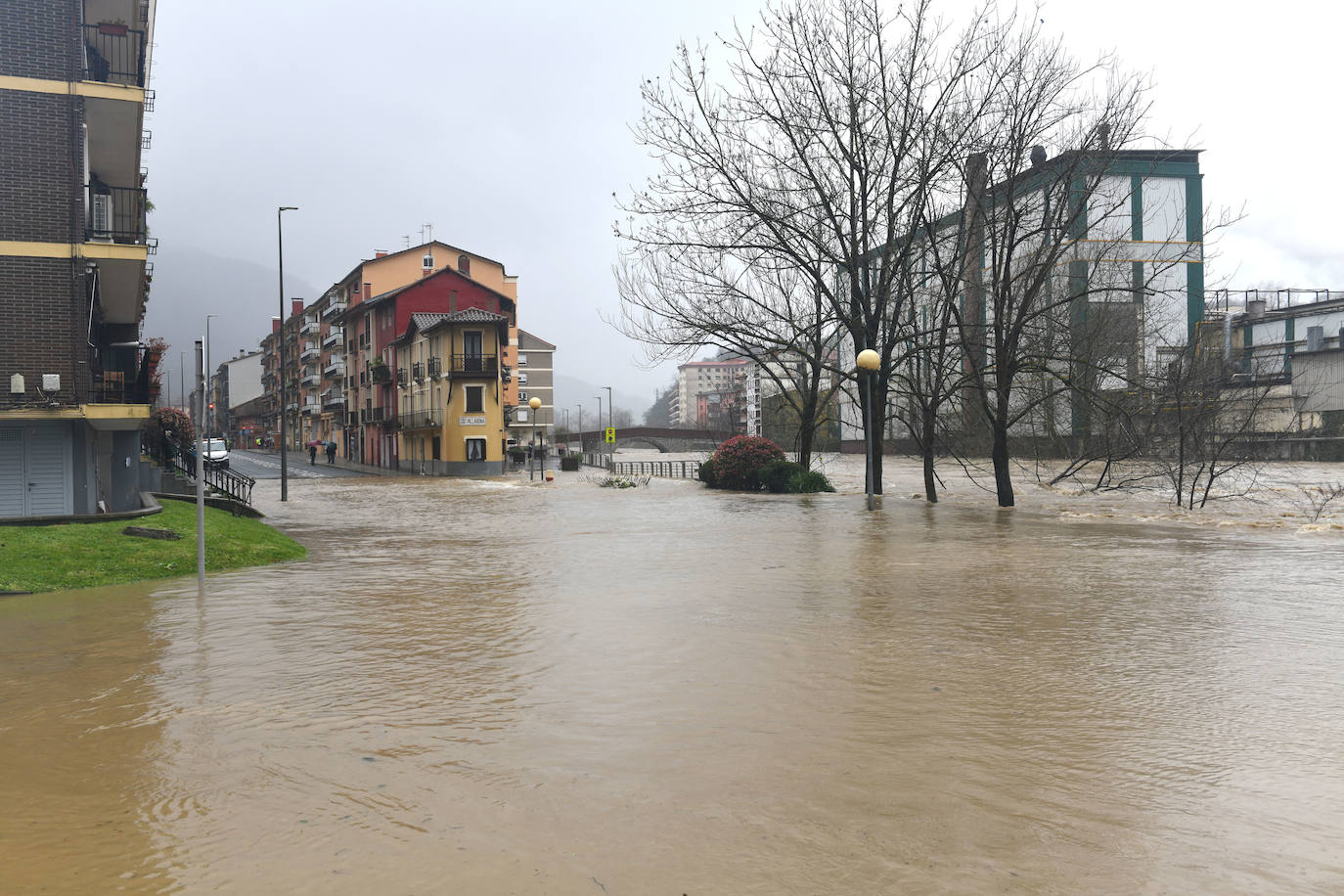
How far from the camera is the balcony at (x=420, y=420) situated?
60125mm

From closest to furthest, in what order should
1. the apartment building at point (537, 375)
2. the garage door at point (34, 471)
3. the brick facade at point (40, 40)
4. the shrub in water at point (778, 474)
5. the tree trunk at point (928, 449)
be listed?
the brick facade at point (40, 40) → the garage door at point (34, 471) → the tree trunk at point (928, 449) → the shrub in water at point (778, 474) → the apartment building at point (537, 375)

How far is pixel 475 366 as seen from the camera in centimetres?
5884

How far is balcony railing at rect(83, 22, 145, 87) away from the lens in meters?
20.3

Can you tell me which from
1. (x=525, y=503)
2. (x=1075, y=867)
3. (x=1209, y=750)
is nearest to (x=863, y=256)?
(x=525, y=503)

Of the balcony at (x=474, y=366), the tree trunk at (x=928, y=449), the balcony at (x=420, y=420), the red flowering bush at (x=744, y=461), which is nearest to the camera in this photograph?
the tree trunk at (x=928, y=449)

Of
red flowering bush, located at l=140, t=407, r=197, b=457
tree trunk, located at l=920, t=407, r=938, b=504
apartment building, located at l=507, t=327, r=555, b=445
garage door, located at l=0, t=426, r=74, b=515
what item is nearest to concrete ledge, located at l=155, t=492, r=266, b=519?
garage door, located at l=0, t=426, r=74, b=515

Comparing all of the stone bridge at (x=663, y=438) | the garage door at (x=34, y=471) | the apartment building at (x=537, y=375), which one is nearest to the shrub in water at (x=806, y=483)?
the garage door at (x=34, y=471)

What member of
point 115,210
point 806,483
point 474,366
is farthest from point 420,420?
point 115,210

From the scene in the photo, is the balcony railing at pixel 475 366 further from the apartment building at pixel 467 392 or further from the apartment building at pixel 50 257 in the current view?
the apartment building at pixel 50 257

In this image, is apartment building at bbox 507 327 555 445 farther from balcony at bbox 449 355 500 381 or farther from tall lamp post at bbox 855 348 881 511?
tall lamp post at bbox 855 348 881 511

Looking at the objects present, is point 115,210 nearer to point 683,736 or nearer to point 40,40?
point 40,40

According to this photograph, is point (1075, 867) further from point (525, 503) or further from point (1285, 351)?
point (1285, 351)

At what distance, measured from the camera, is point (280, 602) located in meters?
11.4

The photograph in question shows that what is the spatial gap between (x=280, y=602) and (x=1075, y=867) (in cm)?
975
